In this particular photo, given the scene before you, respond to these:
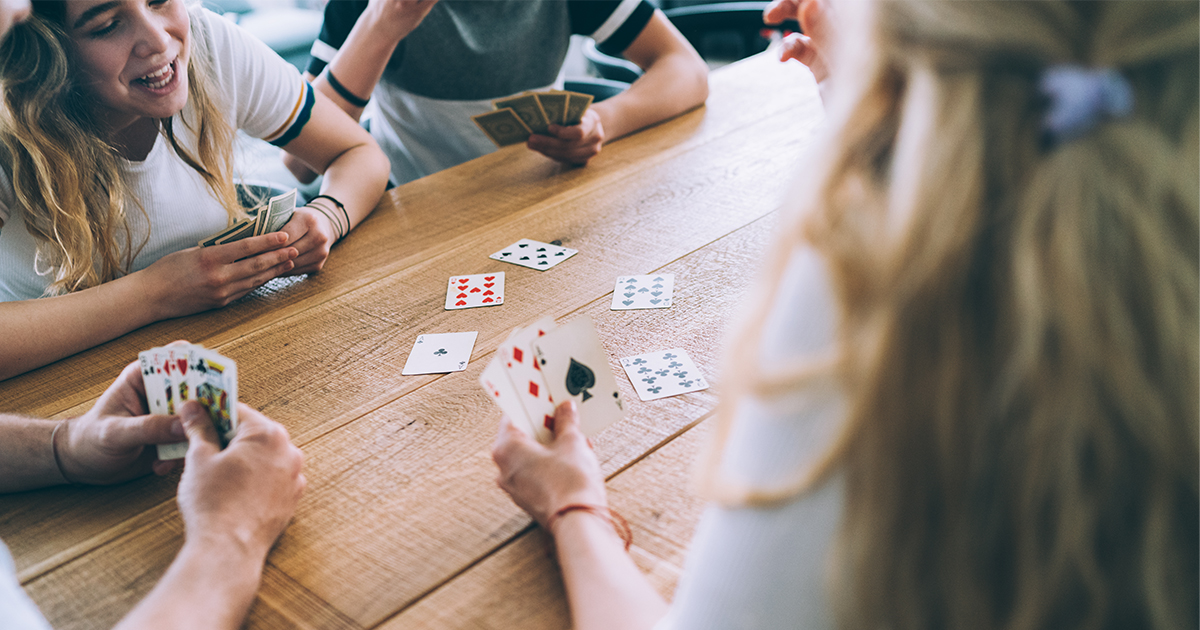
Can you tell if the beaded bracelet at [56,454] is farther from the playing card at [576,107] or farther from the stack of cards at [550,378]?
the playing card at [576,107]

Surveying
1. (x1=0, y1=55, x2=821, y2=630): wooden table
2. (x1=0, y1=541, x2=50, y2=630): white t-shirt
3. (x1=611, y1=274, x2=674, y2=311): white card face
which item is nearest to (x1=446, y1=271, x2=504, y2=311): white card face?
(x1=0, y1=55, x2=821, y2=630): wooden table

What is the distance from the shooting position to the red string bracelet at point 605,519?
35.7 inches

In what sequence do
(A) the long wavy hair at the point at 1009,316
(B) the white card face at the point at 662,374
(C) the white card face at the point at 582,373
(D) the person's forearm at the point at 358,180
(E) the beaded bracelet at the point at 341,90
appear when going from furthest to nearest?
(E) the beaded bracelet at the point at 341,90
(D) the person's forearm at the point at 358,180
(B) the white card face at the point at 662,374
(C) the white card face at the point at 582,373
(A) the long wavy hair at the point at 1009,316

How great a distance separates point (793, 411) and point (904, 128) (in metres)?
0.19

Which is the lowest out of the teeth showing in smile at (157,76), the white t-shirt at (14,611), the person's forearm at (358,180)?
the white t-shirt at (14,611)

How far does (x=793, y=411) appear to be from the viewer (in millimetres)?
502

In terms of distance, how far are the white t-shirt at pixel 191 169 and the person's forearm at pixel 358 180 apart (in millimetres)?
145

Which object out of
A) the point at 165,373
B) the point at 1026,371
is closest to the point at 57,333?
the point at 165,373

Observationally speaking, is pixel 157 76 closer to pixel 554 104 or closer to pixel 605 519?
pixel 554 104

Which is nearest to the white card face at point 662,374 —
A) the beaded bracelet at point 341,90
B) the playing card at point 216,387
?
the playing card at point 216,387

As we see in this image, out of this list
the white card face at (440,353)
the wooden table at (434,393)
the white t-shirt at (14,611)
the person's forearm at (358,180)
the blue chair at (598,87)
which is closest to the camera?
the white t-shirt at (14,611)

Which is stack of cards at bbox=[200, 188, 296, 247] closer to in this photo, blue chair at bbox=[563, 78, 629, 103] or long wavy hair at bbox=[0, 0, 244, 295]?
long wavy hair at bbox=[0, 0, 244, 295]

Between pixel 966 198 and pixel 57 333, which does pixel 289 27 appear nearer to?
pixel 57 333

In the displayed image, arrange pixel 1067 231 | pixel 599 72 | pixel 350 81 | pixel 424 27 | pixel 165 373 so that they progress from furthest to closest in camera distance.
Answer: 1. pixel 599 72
2. pixel 424 27
3. pixel 350 81
4. pixel 165 373
5. pixel 1067 231
